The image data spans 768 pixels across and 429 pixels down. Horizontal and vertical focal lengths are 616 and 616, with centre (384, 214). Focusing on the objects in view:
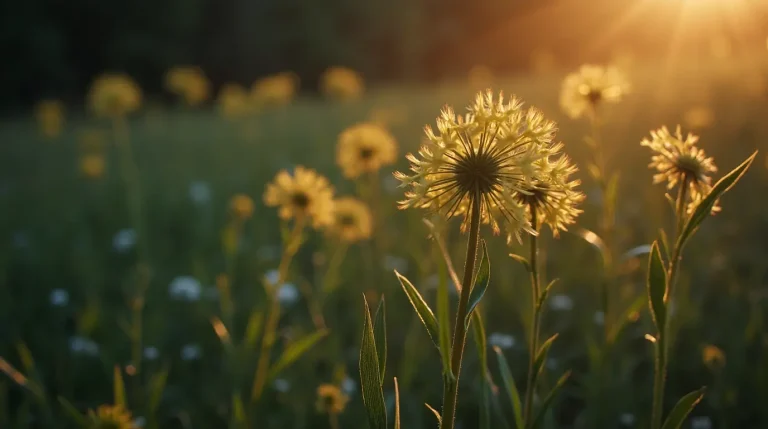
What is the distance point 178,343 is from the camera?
8.76ft

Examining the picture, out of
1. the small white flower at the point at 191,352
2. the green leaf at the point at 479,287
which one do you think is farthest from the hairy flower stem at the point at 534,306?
the small white flower at the point at 191,352

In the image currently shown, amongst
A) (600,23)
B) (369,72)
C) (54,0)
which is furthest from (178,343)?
(369,72)

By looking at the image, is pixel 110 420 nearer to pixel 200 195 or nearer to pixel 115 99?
pixel 115 99

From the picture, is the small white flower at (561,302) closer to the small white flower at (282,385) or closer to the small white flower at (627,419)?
the small white flower at (627,419)

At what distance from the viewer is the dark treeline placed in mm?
19281

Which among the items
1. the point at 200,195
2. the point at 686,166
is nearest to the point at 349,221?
the point at 686,166

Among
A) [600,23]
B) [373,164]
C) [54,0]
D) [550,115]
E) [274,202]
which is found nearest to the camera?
[274,202]

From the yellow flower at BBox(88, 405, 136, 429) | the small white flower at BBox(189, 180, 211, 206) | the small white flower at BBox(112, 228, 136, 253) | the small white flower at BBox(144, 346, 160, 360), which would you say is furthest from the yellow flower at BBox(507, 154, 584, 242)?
the small white flower at BBox(189, 180, 211, 206)

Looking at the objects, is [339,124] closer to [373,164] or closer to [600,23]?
[373,164]

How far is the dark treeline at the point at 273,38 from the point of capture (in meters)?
19.3

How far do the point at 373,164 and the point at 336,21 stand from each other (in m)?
24.2

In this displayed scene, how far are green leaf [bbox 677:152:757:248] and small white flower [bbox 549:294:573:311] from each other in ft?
4.89

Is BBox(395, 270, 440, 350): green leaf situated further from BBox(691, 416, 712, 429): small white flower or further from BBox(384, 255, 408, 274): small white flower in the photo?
BBox(384, 255, 408, 274): small white flower

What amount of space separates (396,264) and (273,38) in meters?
22.4
